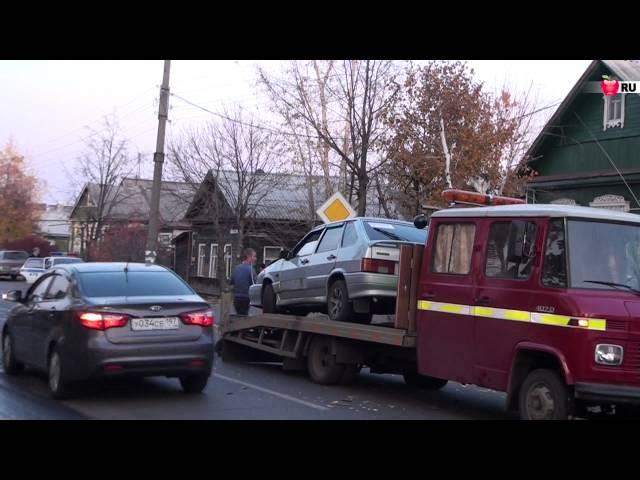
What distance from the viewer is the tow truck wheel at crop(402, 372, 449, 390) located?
11.4 m

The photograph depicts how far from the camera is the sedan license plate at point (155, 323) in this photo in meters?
8.95

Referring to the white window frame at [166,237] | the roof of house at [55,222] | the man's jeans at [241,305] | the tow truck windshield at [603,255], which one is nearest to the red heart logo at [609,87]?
the man's jeans at [241,305]

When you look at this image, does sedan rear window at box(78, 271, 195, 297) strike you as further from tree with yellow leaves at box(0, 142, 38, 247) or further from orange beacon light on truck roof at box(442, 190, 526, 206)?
tree with yellow leaves at box(0, 142, 38, 247)

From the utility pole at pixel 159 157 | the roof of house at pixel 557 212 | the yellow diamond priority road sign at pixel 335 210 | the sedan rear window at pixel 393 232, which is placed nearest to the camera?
the roof of house at pixel 557 212

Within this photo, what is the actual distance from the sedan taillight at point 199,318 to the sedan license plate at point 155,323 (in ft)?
0.36

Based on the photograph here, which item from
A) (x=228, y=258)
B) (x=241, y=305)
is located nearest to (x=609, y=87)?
(x=241, y=305)

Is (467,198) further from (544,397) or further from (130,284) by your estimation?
(130,284)

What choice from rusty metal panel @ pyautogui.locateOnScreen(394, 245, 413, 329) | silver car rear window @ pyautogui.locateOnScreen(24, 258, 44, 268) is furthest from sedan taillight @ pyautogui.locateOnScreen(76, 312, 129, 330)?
silver car rear window @ pyautogui.locateOnScreen(24, 258, 44, 268)

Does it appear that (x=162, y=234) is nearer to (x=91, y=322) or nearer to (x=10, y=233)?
(x=10, y=233)

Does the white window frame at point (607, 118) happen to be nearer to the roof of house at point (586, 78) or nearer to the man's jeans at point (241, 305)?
the roof of house at point (586, 78)

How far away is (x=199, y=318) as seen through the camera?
9414 millimetres

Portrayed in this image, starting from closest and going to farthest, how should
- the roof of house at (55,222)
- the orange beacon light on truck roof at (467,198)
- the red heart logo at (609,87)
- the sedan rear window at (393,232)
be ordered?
the orange beacon light on truck roof at (467,198) < the sedan rear window at (393,232) < the red heart logo at (609,87) < the roof of house at (55,222)

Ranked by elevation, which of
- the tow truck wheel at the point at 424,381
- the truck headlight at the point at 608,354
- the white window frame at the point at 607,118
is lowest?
the tow truck wheel at the point at 424,381

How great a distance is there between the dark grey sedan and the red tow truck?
7.12 feet
